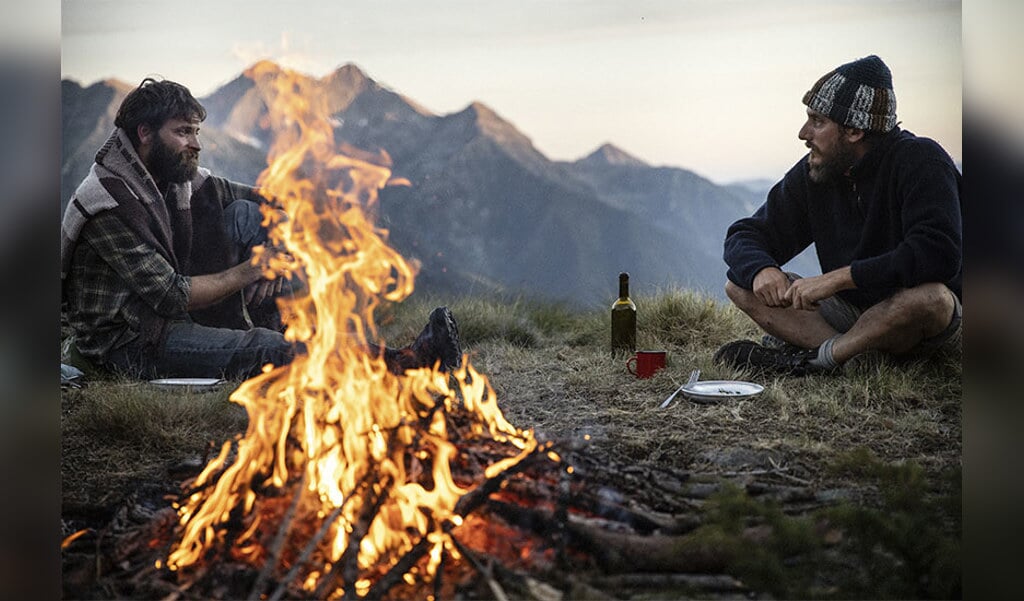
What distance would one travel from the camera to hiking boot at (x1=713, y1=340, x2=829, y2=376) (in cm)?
454

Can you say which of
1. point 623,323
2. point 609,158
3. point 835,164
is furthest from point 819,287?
point 609,158

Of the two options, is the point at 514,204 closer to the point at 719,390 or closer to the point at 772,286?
the point at 772,286

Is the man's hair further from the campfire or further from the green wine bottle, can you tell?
the green wine bottle

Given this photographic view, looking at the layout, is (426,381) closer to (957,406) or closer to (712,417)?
(712,417)

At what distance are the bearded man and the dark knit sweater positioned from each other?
1.66 m

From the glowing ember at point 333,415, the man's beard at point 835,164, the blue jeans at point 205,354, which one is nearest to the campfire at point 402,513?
the glowing ember at point 333,415

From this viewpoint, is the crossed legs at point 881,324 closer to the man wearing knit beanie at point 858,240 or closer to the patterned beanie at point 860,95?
the man wearing knit beanie at point 858,240

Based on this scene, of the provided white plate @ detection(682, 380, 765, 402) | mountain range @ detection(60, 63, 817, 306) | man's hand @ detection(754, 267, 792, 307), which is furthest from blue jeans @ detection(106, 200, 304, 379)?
man's hand @ detection(754, 267, 792, 307)

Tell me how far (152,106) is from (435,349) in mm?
1765

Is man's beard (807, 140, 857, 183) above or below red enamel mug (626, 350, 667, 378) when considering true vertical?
above

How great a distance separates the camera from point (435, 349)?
4.41m

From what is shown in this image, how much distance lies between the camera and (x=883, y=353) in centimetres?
436

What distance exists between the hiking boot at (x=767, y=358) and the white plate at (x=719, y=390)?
0.90 feet
